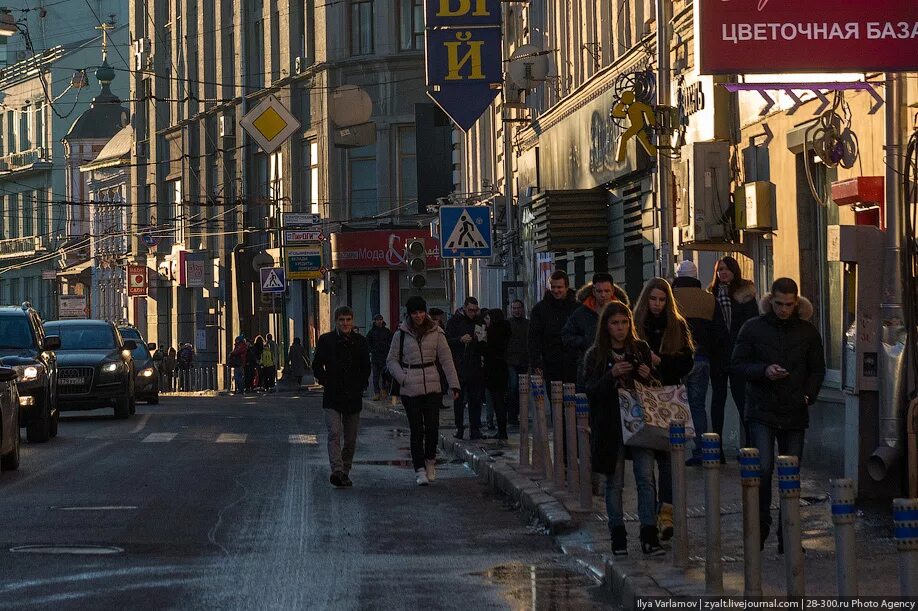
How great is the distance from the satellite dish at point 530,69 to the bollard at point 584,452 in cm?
1765

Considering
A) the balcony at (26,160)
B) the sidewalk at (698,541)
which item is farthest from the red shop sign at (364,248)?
the balcony at (26,160)

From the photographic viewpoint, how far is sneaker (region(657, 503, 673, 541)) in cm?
1098

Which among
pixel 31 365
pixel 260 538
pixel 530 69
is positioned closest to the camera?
pixel 260 538

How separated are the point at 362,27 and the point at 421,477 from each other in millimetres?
39849

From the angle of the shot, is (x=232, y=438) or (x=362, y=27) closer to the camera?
(x=232, y=438)

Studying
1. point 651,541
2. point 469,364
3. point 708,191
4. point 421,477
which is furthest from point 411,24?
point 651,541

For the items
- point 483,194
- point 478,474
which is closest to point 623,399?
point 478,474

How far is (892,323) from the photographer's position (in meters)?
12.4

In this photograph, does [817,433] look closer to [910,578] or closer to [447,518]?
[447,518]

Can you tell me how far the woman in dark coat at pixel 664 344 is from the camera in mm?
10828

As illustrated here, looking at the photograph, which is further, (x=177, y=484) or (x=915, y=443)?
(x=177, y=484)

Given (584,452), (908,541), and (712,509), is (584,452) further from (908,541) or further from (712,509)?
(908,541)

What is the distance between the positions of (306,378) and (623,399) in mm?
45797

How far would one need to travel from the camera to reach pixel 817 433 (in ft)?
53.8
